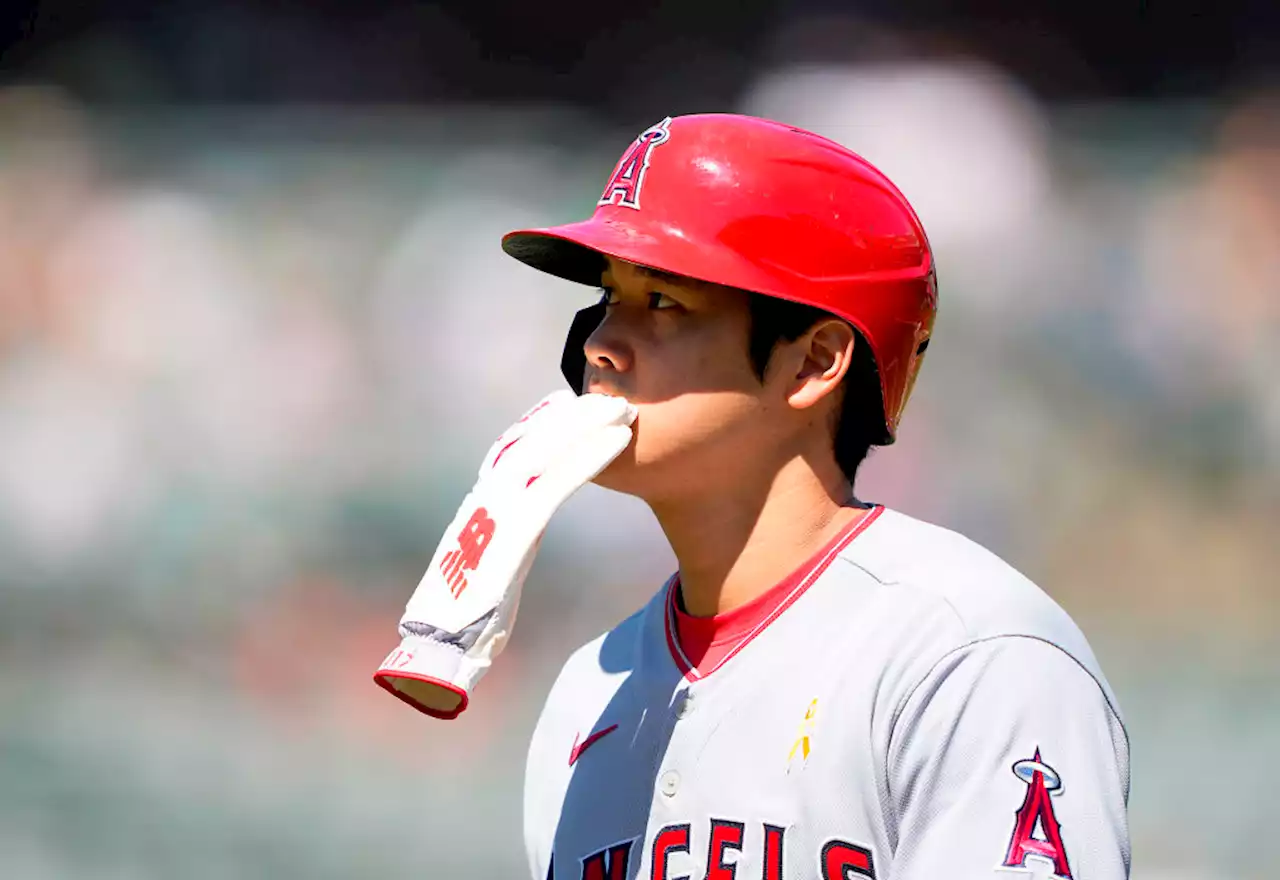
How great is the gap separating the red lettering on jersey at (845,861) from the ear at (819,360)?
0.57 m

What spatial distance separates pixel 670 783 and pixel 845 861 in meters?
0.30

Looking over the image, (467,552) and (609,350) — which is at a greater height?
(609,350)

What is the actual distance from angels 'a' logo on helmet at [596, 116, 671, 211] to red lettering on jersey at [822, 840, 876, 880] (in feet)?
2.75

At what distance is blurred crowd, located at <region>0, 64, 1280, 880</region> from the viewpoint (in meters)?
4.29

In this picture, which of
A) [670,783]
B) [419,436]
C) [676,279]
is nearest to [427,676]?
[670,783]

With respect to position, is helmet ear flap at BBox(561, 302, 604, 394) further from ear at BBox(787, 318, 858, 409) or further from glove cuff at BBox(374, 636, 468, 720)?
glove cuff at BBox(374, 636, 468, 720)

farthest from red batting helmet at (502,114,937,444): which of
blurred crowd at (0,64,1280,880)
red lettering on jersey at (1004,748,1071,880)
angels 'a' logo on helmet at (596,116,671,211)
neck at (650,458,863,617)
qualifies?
blurred crowd at (0,64,1280,880)

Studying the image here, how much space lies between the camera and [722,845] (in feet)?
6.04

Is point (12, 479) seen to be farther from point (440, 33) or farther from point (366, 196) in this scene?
point (440, 33)

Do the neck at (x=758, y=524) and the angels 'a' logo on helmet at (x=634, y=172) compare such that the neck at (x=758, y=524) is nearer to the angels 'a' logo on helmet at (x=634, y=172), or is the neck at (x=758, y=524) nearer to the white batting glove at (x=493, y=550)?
the white batting glove at (x=493, y=550)

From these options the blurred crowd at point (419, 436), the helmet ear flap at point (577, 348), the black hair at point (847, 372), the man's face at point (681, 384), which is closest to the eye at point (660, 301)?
the man's face at point (681, 384)

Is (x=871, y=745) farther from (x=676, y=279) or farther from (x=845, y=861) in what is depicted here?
(x=676, y=279)

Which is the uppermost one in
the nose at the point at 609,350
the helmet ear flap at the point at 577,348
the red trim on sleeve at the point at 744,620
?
the helmet ear flap at the point at 577,348

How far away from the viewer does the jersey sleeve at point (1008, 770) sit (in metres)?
1.59
